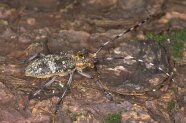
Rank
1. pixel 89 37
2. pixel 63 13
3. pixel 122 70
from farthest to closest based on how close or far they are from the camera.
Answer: pixel 63 13 < pixel 89 37 < pixel 122 70

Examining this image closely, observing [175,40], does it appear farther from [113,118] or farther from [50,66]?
[50,66]

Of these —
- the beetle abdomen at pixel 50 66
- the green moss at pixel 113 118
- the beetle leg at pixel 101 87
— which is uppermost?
the beetle abdomen at pixel 50 66

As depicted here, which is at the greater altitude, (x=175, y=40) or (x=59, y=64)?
(x=175, y=40)

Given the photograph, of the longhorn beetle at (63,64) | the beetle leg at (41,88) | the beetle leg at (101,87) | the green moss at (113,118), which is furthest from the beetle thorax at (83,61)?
the green moss at (113,118)

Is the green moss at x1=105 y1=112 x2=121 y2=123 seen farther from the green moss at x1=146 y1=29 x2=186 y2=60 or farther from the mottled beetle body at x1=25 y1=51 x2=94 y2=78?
the green moss at x1=146 y1=29 x2=186 y2=60

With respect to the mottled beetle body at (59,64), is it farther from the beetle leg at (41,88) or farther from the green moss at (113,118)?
the green moss at (113,118)

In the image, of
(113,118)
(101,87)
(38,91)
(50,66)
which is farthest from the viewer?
(50,66)

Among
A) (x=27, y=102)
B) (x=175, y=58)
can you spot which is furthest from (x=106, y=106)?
(x=175, y=58)

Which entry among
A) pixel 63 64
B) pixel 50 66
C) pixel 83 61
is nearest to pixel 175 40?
pixel 83 61

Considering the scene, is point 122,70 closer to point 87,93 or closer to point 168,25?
point 87,93
